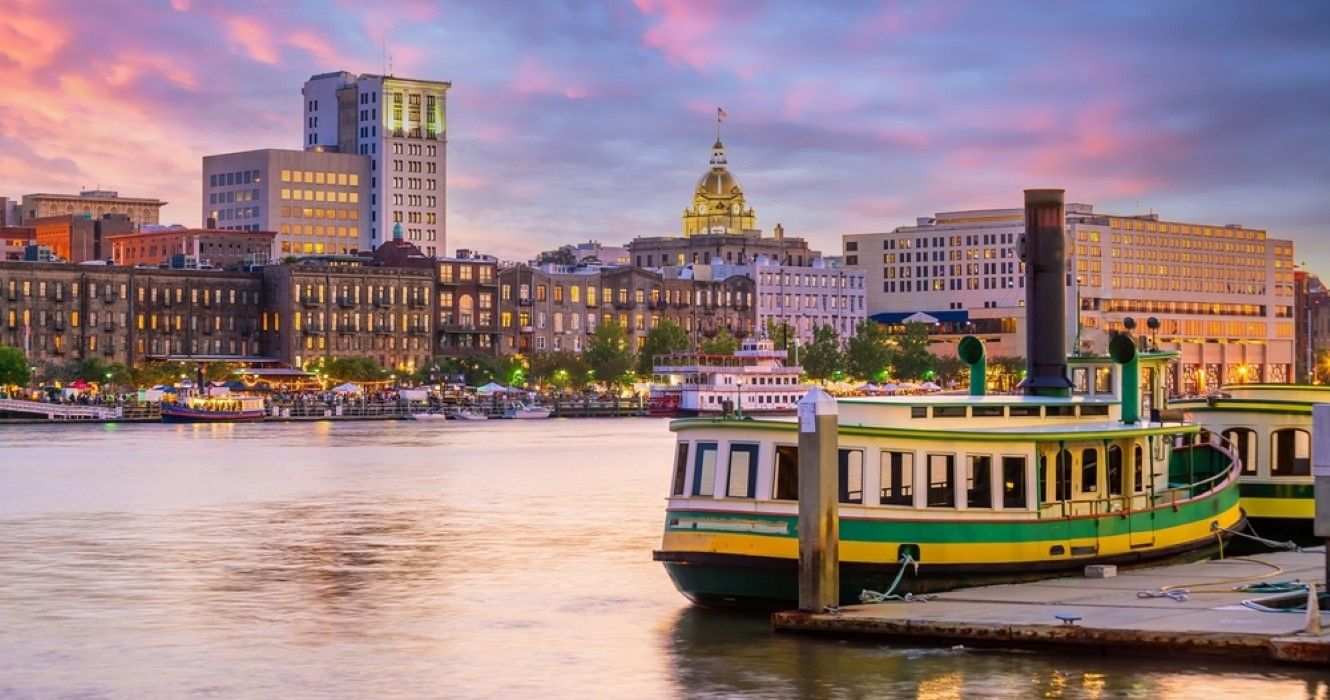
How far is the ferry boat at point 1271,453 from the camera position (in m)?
49.3

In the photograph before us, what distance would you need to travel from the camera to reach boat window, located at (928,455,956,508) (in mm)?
39156

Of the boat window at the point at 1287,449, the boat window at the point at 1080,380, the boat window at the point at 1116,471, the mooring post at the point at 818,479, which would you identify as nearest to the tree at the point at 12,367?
the boat window at the point at 1080,380

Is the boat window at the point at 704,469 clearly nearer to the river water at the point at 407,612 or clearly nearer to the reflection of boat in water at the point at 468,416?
the river water at the point at 407,612

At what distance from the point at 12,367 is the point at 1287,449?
489 ft

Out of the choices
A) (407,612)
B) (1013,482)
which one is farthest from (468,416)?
(1013,482)

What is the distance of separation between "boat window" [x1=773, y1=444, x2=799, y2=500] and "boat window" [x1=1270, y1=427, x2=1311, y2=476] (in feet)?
53.6

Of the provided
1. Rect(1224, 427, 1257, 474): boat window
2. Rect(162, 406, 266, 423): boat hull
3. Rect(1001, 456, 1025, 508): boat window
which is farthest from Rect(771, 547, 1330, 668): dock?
Rect(162, 406, 266, 423): boat hull

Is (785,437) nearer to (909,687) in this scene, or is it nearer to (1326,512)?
(909,687)

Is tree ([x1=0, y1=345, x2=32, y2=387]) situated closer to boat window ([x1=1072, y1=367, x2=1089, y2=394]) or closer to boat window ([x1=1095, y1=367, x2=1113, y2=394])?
boat window ([x1=1072, y1=367, x2=1089, y2=394])

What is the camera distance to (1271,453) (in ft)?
164

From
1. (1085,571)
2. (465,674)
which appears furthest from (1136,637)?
(465,674)

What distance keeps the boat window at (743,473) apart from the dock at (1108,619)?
2689mm

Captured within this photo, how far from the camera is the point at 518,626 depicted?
4222 cm

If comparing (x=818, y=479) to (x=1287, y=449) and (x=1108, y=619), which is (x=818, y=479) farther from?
(x=1287, y=449)
